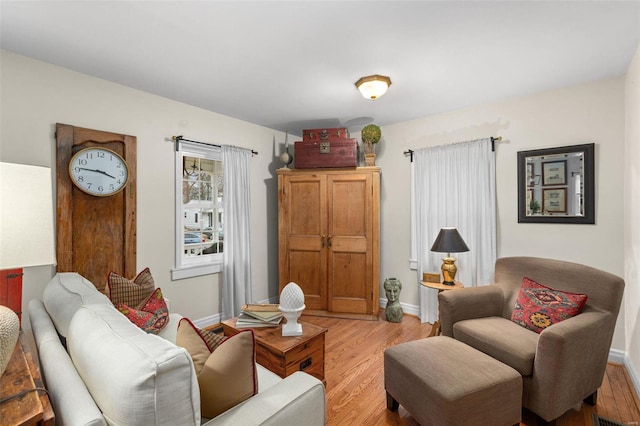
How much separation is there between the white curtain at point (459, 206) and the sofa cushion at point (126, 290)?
112 inches

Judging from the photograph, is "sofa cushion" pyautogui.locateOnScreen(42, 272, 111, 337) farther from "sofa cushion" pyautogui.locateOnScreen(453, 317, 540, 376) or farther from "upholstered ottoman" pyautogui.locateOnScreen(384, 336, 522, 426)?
"sofa cushion" pyautogui.locateOnScreen(453, 317, 540, 376)

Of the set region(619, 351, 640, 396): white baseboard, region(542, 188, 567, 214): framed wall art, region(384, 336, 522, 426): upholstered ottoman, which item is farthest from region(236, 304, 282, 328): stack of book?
region(542, 188, 567, 214): framed wall art

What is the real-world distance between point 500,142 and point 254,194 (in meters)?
2.86

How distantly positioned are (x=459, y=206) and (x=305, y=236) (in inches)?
72.0

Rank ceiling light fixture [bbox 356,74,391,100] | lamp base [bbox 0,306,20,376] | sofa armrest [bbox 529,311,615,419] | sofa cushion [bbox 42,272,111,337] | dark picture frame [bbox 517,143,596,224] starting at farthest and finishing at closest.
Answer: dark picture frame [bbox 517,143,596,224]
ceiling light fixture [bbox 356,74,391,100]
sofa armrest [bbox 529,311,615,419]
sofa cushion [bbox 42,272,111,337]
lamp base [bbox 0,306,20,376]

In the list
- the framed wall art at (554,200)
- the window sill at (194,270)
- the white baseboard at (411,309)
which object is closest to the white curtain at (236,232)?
the window sill at (194,270)

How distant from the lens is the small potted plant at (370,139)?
3691mm

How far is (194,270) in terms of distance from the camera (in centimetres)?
327

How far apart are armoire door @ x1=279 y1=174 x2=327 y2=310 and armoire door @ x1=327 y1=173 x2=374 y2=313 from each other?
4.0 inches

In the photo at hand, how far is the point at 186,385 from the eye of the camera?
2.85ft

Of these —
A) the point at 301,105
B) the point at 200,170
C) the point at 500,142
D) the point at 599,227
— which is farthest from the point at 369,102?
the point at 599,227

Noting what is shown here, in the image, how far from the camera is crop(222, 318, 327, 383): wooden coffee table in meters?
1.88

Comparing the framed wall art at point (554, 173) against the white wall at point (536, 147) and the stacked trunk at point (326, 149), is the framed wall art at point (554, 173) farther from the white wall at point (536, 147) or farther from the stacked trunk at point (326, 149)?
the stacked trunk at point (326, 149)

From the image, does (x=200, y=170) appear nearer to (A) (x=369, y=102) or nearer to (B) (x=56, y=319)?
(A) (x=369, y=102)
